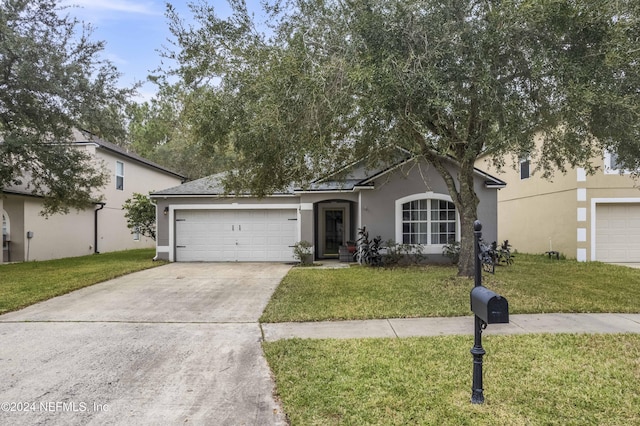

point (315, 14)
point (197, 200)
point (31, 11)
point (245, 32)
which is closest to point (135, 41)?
point (31, 11)

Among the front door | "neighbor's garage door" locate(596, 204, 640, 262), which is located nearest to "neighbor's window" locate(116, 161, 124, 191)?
the front door

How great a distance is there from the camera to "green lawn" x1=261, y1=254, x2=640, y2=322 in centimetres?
692

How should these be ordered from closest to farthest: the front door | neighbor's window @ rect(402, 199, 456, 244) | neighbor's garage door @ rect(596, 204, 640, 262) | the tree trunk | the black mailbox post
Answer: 1. the black mailbox post
2. the tree trunk
3. neighbor's window @ rect(402, 199, 456, 244)
4. neighbor's garage door @ rect(596, 204, 640, 262)
5. the front door

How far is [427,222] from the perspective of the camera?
13.7 metres

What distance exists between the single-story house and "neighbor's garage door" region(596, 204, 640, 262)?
433 cm

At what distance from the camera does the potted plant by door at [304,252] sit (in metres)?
14.2

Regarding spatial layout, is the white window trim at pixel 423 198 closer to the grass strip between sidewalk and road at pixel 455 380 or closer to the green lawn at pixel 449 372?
the green lawn at pixel 449 372

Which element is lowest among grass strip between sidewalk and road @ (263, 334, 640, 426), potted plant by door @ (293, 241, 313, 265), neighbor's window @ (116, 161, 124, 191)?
grass strip between sidewalk and road @ (263, 334, 640, 426)

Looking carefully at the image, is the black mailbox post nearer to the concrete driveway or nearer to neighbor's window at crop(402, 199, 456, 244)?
the concrete driveway

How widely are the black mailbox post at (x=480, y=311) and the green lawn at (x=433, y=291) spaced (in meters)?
3.08

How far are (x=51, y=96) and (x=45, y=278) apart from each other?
5504 millimetres

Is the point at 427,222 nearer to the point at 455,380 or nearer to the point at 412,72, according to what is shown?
the point at 412,72

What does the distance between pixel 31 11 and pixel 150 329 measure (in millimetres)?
11431

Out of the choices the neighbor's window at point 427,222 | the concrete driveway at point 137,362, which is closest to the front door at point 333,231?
the neighbor's window at point 427,222
